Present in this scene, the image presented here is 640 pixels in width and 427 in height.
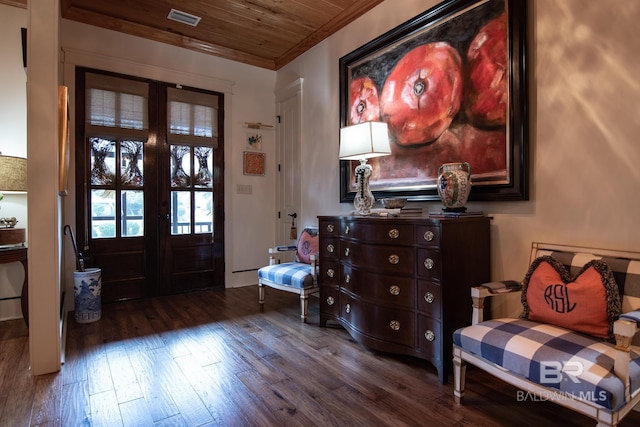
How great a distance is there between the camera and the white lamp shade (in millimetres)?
2557

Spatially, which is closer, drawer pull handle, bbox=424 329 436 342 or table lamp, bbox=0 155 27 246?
drawer pull handle, bbox=424 329 436 342

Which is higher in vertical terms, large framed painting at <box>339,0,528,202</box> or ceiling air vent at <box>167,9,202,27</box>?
ceiling air vent at <box>167,9,202,27</box>

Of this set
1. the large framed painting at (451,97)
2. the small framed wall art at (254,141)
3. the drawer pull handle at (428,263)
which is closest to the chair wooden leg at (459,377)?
the drawer pull handle at (428,263)

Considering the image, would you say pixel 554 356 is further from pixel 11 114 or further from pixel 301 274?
pixel 11 114

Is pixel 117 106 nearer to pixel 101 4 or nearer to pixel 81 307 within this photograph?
pixel 101 4

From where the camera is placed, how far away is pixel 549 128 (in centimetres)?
199

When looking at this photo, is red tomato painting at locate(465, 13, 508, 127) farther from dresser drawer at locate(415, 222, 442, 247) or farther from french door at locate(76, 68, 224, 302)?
french door at locate(76, 68, 224, 302)

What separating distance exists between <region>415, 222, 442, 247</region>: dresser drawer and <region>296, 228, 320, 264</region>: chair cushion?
60.1 inches

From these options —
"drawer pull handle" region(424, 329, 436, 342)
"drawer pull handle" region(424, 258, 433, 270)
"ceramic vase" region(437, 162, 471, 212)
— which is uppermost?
"ceramic vase" region(437, 162, 471, 212)

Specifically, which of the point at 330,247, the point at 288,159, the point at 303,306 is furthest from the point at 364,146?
the point at 288,159

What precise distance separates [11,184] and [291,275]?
96.5 inches

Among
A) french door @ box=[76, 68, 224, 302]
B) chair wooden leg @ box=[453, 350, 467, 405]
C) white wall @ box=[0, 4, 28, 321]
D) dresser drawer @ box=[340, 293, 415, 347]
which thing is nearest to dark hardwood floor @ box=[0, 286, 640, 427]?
chair wooden leg @ box=[453, 350, 467, 405]

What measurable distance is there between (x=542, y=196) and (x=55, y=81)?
304 cm

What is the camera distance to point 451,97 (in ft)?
8.13
